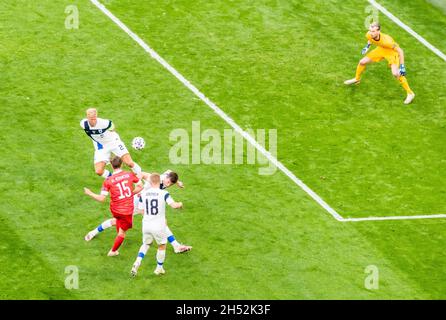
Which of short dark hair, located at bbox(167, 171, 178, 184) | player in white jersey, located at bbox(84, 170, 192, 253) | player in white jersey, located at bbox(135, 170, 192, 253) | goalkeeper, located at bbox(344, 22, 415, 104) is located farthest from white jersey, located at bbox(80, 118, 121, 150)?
goalkeeper, located at bbox(344, 22, 415, 104)

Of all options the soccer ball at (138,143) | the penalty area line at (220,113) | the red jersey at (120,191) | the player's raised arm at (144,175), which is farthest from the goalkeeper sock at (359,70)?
the red jersey at (120,191)

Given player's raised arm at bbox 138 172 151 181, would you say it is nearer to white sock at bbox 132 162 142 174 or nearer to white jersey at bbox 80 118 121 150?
white sock at bbox 132 162 142 174

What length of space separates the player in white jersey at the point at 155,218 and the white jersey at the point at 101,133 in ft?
10.4

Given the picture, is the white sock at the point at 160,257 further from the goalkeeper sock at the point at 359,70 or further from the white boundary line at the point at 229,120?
the goalkeeper sock at the point at 359,70

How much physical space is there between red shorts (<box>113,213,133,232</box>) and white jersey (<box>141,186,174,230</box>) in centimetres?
63

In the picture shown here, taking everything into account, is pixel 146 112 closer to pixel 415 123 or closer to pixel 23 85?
pixel 23 85

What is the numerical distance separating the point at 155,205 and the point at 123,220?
101 cm

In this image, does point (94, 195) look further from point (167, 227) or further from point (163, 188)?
point (167, 227)

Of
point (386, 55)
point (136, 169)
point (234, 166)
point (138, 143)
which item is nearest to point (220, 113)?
point (234, 166)

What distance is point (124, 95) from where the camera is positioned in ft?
89.6

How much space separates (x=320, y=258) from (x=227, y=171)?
3834 mm

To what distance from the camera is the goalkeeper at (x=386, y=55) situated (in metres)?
27.6

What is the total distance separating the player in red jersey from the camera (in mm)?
21250

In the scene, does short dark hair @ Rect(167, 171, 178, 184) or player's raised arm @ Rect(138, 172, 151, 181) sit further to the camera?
player's raised arm @ Rect(138, 172, 151, 181)
